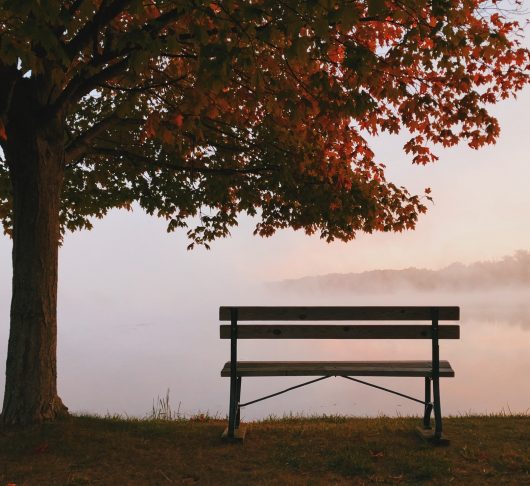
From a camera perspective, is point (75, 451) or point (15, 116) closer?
point (75, 451)

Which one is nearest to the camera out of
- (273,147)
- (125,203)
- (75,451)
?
(75,451)

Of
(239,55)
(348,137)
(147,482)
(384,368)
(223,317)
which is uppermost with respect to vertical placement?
(348,137)

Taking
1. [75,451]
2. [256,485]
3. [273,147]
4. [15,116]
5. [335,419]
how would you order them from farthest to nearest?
[273,147] < [335,419] < [15,116] < [75,451] < [256,485]

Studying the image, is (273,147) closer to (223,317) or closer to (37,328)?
(223,317)

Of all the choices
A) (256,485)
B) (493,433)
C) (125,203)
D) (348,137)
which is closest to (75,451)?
(256,485)

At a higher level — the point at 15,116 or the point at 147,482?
the point at 15,116

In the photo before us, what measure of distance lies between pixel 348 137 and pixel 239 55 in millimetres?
5023

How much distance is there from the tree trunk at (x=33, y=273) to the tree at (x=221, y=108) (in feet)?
0.06

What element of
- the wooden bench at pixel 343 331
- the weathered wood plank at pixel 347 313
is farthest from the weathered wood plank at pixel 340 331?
the weathered wood plank at pixel 347 313

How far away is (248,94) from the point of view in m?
7.98

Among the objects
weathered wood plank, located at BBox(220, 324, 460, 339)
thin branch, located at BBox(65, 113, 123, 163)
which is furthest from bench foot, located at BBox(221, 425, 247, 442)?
thin branch, located at BBox(65, 113, 123, 163)

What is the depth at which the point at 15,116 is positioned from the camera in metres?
7.63

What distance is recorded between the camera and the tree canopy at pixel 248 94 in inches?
214

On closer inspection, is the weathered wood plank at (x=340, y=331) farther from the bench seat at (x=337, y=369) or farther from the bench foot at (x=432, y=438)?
the bench foot at (x=432, y=438)
